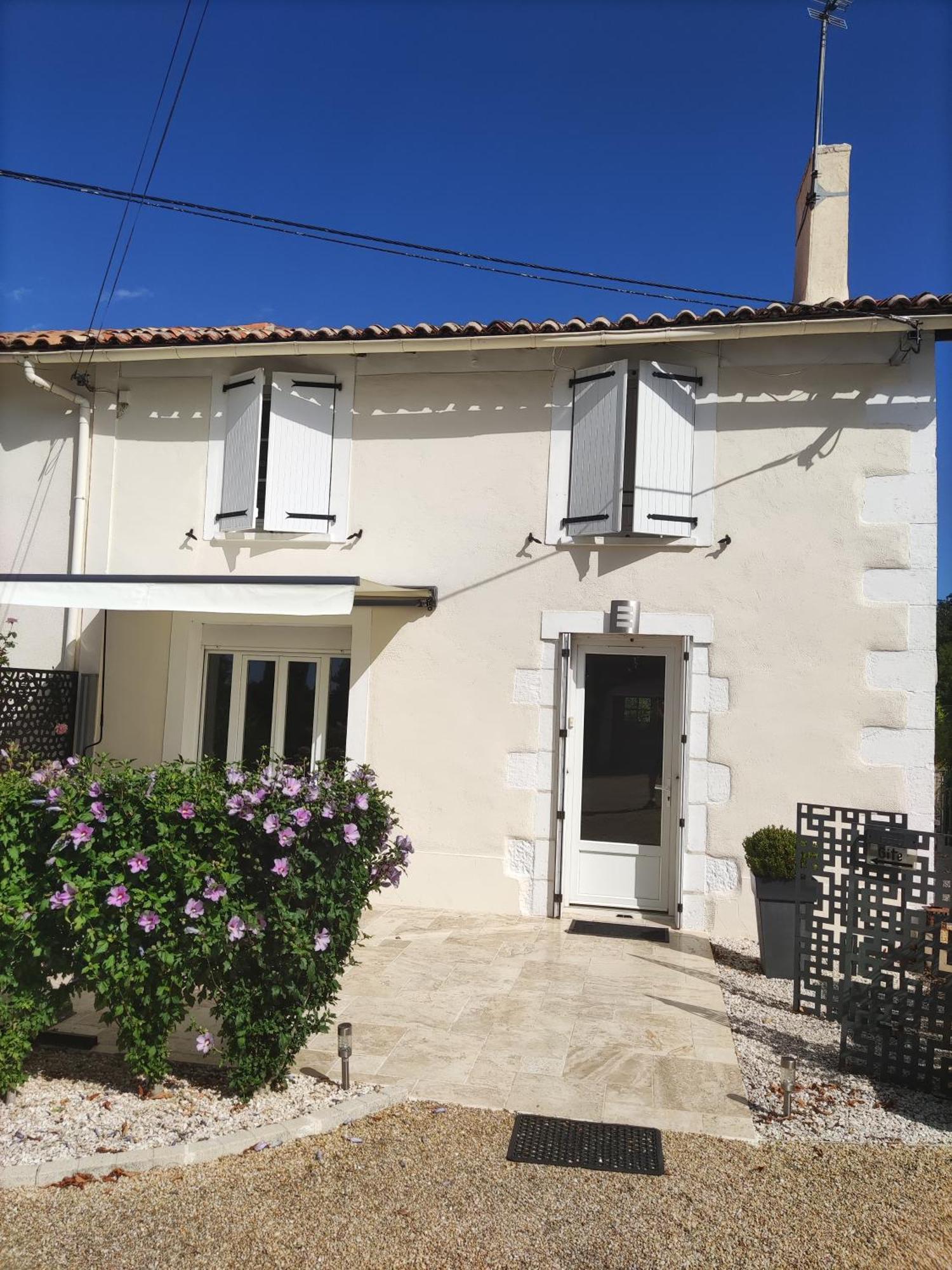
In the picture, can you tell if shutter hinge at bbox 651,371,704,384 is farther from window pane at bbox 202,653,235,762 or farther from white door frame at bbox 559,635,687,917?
window pane at bbox 202,653,235,762

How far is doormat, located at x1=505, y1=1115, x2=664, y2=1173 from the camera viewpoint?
4684mm

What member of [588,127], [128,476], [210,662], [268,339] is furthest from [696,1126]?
[588,127]

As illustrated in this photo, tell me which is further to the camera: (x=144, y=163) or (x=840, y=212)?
(x=840, y=212)

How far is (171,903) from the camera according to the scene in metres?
5.00

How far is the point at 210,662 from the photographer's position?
11789 millimetres

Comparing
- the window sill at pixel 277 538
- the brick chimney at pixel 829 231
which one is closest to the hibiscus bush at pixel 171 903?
the window sill at pixel 277 538

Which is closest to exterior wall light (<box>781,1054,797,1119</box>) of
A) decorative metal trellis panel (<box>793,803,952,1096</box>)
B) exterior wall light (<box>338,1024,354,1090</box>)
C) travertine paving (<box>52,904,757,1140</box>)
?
travertine paving (<box>52,904,757,1140</box>)

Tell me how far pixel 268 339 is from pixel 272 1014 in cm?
851

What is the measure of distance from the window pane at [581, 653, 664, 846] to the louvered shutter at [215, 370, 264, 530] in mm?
5062

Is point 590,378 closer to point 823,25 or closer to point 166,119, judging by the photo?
point 166,119

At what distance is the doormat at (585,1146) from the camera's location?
15.4ft

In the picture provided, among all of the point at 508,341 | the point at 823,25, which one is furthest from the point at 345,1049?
the point at 823,25

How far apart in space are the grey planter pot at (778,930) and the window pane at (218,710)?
7077mm

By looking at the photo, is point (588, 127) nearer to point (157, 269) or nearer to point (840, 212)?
point (840, 212)
